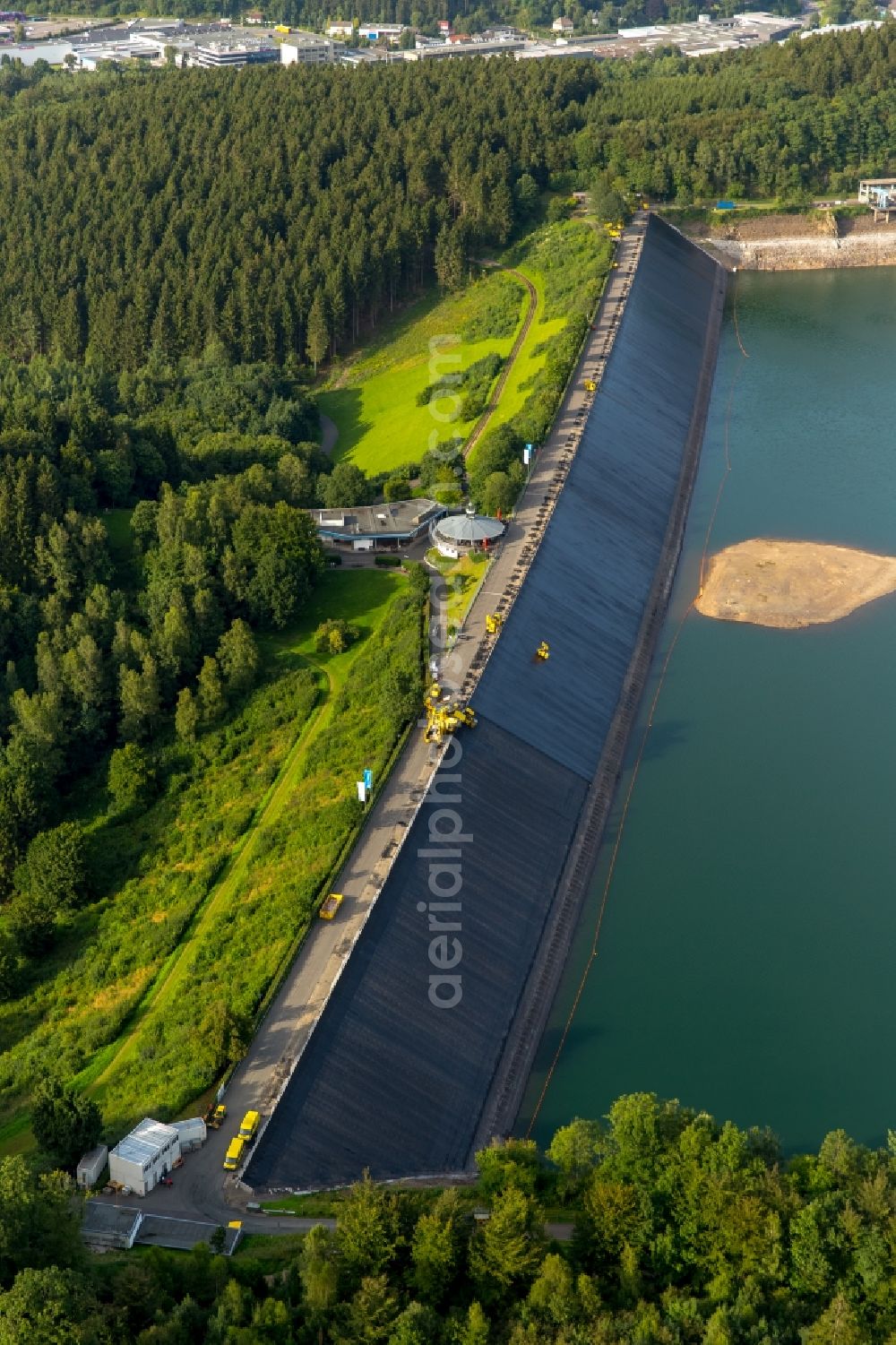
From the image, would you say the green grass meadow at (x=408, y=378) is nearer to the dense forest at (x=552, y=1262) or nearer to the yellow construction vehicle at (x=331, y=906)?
the yellow construction vehicle at (x=331, y=906)

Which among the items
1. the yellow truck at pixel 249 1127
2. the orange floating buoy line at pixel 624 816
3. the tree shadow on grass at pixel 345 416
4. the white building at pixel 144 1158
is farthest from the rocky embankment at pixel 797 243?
the white building at pixel 144 1158

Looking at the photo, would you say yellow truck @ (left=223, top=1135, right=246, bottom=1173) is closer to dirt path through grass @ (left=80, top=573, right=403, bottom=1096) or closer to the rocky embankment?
dirt path through grass @ (left=80, top=573, right=403, bottom=1096)

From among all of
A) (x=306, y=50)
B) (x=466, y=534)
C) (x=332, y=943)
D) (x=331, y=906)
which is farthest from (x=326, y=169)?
(x=332, y=943)

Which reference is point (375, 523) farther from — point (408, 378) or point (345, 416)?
point (408, 378)

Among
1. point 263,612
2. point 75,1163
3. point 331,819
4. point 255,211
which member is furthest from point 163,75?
point 75,1163

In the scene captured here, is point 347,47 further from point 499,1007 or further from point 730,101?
point 499,1007
